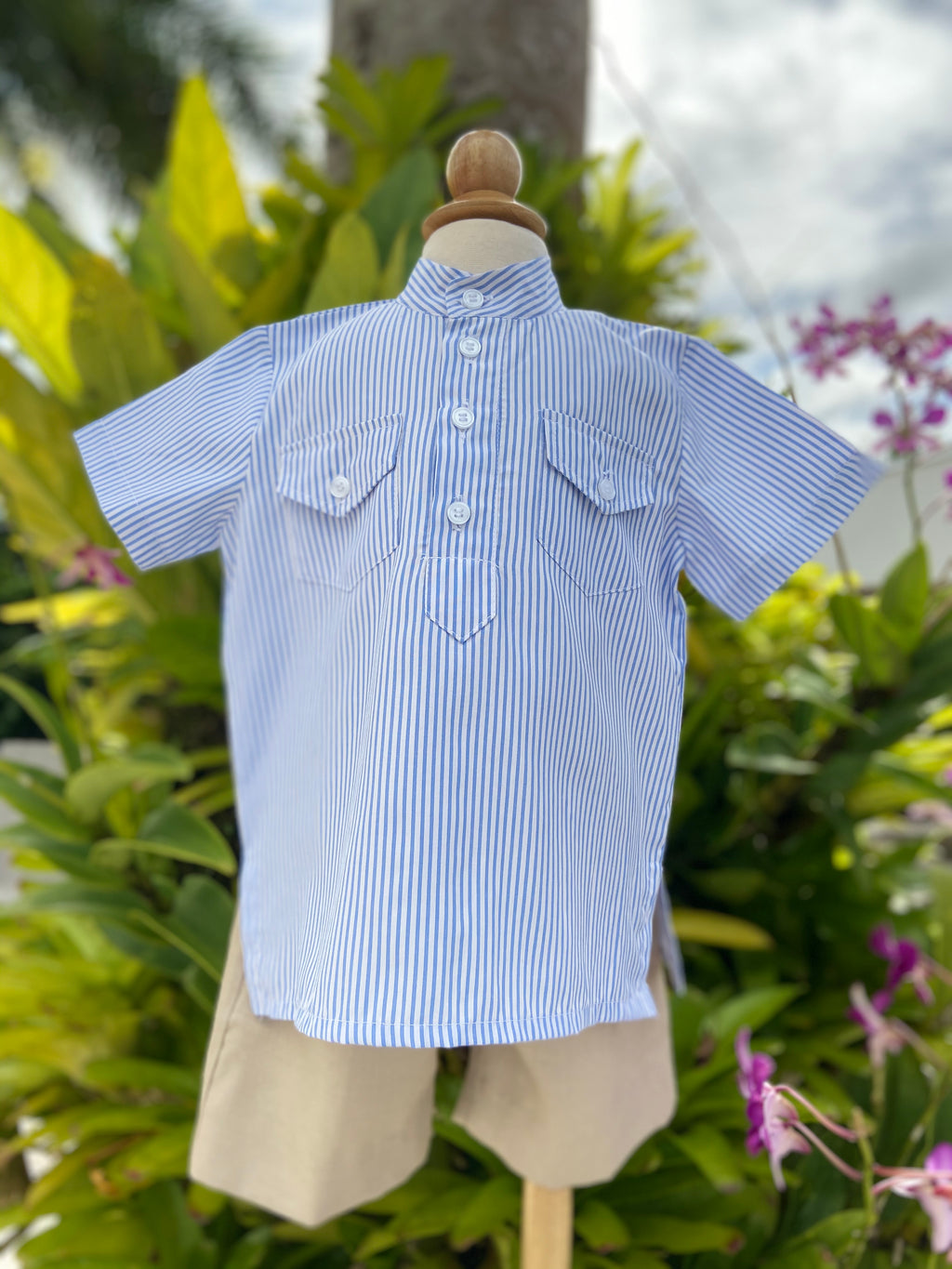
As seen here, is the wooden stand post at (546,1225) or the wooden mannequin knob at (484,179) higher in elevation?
the wooden mannequin knob at (484,179)

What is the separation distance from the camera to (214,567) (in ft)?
3.48

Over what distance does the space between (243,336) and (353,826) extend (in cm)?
31

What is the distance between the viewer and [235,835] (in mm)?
1049

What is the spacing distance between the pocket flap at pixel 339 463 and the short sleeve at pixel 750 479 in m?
0.18

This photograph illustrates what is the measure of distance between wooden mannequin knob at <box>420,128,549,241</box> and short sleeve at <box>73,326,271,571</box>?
0.48 ft

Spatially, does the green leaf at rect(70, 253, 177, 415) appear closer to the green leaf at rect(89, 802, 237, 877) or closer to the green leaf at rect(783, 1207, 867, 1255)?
the green leaf at rect(89, 802, 237, 877)

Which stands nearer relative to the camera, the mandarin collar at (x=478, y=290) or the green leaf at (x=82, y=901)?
the mandarin collar at (x=478, y=290)

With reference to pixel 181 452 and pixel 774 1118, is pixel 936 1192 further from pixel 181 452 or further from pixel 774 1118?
pixel 181 452

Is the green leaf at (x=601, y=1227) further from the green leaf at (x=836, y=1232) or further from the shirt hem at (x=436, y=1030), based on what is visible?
the shirt hem at (x=436, y=1030)

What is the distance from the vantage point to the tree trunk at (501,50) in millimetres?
1303

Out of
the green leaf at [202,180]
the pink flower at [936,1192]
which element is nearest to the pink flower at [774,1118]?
the pink flower at [936,1192]

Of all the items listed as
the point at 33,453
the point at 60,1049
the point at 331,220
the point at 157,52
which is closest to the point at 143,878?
the point at 60,1049

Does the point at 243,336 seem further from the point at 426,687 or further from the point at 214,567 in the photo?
the point at 214,567

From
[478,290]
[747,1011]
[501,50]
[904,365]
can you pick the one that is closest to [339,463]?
[478,290]
